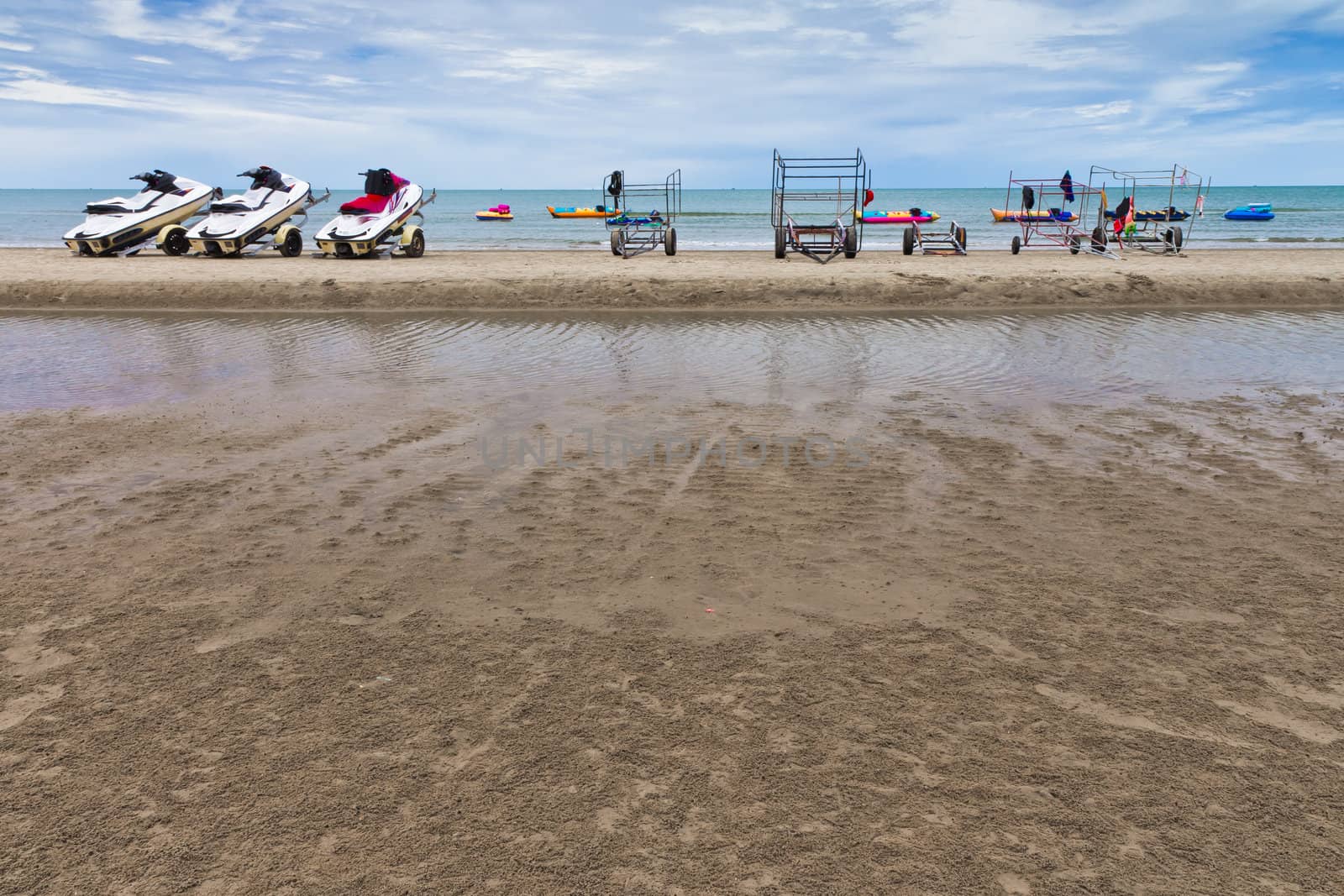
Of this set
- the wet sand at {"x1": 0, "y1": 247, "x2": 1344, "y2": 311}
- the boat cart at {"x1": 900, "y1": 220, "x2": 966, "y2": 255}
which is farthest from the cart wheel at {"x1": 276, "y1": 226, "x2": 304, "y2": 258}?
the boat cart at {"x1": 900, "y1": 220, "x2": 966, "y2": 255}

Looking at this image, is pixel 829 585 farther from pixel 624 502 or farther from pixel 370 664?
pixel 370 664

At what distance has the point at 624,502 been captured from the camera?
5574mm

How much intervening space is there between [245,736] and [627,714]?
1439 millimetres

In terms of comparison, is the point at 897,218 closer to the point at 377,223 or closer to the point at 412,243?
the point at 412,243

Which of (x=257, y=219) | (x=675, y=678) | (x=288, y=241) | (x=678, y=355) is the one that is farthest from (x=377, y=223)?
(x=675, y=678)

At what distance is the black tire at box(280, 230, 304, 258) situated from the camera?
21.4 m

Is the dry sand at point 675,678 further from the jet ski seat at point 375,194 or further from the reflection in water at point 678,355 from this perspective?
the jet ski seat at point 375,194

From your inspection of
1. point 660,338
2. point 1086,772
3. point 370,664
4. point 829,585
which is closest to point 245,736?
point 370,664

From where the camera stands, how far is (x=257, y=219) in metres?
21.6

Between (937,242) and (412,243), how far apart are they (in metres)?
14.7

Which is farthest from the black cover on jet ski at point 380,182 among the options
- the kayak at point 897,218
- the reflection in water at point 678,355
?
the kayak at point 897,218

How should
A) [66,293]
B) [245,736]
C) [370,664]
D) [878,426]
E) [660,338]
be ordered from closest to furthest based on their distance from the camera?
[245,736], [370,664], [878,426], [660,338], [66,293]

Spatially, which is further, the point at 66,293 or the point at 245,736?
the point at 66,293

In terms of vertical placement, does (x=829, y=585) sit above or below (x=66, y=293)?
below
